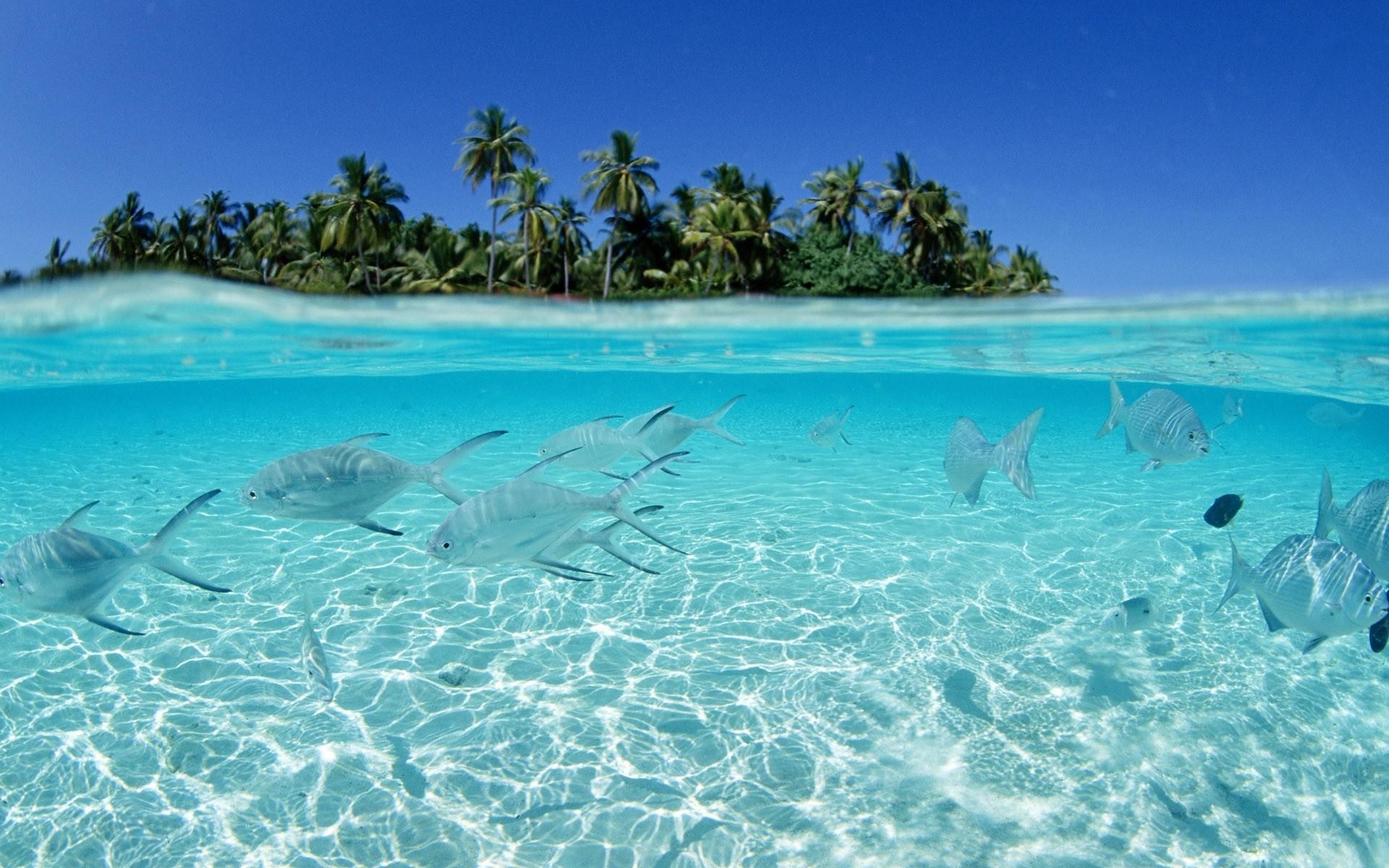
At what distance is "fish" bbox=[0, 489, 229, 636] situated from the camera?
14.0 feet

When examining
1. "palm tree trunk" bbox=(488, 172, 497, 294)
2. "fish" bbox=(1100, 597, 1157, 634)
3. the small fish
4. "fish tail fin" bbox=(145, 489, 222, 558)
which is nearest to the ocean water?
"fish" bbox=(1100, 597, 1157, 634)

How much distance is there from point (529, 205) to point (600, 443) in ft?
151

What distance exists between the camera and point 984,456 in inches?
198

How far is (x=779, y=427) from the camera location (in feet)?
90.6

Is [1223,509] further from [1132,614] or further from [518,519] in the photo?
[518,519]

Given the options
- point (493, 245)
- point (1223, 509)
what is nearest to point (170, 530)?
point (1223, 509)

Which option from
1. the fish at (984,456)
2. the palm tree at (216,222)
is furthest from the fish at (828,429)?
the palm tree at (216,222)

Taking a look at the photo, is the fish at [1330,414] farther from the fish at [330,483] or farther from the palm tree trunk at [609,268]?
the palm tree trunk at [609,268]

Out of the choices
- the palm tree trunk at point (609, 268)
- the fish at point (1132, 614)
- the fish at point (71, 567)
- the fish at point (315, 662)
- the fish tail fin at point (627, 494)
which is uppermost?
the palm tree trunk at point (609, 268)

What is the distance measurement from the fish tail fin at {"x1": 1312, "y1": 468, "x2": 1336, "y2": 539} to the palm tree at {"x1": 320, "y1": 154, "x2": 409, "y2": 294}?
48.2m

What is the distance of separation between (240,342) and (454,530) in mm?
22429

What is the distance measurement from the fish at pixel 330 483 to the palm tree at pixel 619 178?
152 ft

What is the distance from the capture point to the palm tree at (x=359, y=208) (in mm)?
46406

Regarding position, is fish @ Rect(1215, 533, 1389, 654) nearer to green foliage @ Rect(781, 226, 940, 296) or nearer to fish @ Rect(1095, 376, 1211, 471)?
fish @ Rect(1095, 376, 1211, 471)
